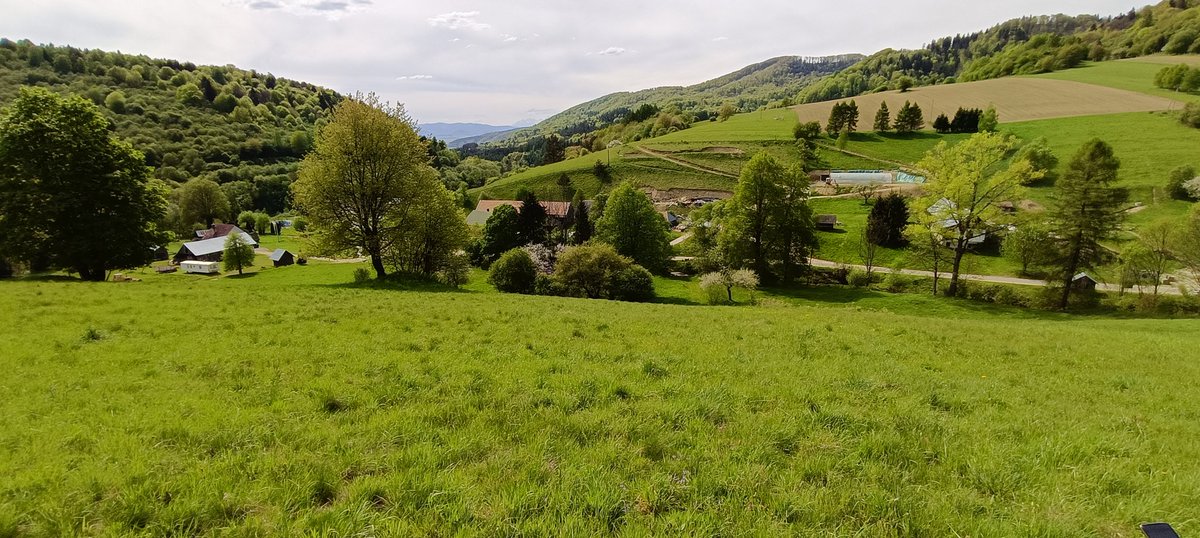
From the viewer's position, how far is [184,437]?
556 centimetres

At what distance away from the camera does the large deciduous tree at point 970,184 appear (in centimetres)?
3291

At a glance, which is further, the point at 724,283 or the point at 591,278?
the point at 724,283

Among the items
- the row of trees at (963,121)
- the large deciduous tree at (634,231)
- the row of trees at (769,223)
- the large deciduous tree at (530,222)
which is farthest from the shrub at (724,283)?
the row of trees at (963,121)

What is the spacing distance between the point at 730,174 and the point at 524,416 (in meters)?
103

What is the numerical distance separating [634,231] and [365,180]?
32149 millimetres

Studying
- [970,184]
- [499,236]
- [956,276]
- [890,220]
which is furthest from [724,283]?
[499,236]

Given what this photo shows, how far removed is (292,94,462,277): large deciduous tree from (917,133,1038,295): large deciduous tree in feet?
123

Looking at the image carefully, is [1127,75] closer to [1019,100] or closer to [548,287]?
[1019,100]

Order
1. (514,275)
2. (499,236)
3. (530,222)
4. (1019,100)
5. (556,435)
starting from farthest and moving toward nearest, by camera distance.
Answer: (1019,100), (530,222), (499,236), (514,275), (556,435)

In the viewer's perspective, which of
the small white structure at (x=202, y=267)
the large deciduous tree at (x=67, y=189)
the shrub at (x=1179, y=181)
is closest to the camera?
the large deciduous tree at (x=67, y=189)

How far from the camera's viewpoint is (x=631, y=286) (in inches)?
1558

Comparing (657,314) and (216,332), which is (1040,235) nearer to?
(657,314)

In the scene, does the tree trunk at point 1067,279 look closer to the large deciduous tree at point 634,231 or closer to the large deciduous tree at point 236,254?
the large deciduous tree at point 634,231

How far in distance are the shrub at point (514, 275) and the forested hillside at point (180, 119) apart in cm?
12786
